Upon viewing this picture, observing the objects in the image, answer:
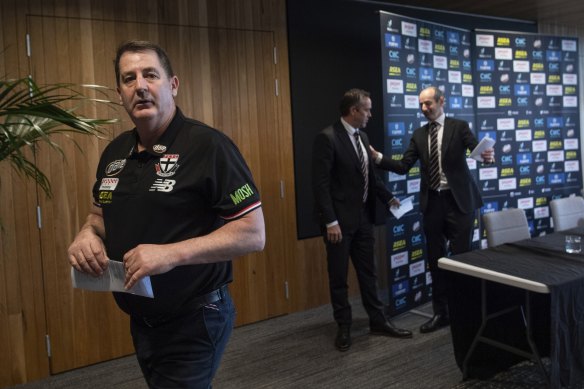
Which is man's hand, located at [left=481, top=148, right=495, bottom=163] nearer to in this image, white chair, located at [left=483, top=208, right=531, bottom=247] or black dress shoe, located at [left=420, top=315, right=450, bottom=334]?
white chair, located at [left=483, top=208, right=531, bottom=247]

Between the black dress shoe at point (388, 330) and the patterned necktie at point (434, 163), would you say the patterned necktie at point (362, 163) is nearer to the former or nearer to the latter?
the patterned necktie at point (434, 163)

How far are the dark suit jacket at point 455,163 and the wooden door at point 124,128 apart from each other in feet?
3.41

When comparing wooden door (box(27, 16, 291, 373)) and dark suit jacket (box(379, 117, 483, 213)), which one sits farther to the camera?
dark suit jacket (box(379, 117, 483, 213))

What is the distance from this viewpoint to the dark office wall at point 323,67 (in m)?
4.46

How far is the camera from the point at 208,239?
4.46ft

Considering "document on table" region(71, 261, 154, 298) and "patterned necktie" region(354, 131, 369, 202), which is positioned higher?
"patterned necktie" region(354, 131, 369, 202)

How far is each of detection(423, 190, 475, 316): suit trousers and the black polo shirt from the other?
8.74 ft

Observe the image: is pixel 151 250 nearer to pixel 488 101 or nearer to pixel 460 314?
pixel 460 314

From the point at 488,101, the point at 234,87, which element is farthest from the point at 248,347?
the point at 488,101

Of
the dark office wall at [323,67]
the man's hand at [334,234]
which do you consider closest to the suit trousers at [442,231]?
the man's hand at [334,234]

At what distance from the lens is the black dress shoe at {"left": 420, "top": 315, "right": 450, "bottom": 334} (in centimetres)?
385

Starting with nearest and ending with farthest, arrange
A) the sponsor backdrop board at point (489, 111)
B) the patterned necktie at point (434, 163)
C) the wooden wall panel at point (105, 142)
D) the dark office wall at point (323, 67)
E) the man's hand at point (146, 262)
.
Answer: the man's hand at point (146, 262), the wooden wall panel at point (105, 142), the patterned necktie at point (434, 163), the sponsor backdrop board at point (489, 111), the dark office wall at point (323, 67)

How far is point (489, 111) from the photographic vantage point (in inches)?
199

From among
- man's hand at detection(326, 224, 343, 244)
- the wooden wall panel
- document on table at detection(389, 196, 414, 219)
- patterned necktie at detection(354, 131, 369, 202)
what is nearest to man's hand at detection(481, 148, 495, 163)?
document on table at detection(389, 196, 414, 219)
